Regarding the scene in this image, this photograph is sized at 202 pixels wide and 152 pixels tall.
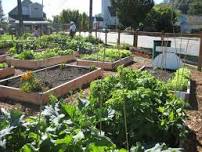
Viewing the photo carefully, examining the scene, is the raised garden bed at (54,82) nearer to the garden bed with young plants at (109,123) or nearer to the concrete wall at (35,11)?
the garden bed with young plants at (109,123)

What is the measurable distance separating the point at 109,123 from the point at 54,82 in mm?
4098

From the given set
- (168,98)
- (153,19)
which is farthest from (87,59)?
(153,19)

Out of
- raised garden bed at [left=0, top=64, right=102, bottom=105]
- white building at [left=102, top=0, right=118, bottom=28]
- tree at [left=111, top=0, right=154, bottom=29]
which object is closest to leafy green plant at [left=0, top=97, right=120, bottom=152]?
white building at [left=102, top=0, right=118, bottom=28]

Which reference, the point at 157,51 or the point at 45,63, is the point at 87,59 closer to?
the point at 45,63

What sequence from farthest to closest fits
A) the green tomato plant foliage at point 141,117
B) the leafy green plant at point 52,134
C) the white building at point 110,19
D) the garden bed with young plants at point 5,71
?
1. the white building at point 110,19
2. the garden bed with young plants at point 5,71
3. the green tomato plant foliage at point 141,117
4. the leafy green plant at point 52,134

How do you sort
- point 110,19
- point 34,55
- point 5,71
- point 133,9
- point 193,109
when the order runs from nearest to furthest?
point 193,109 < point 5,71 < point 34,55 < point 133,9 < point 110,19

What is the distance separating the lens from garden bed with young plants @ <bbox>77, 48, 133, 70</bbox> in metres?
10.4

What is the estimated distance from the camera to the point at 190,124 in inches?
209

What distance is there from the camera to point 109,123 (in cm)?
373

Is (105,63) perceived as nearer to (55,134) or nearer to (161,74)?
(161,74)

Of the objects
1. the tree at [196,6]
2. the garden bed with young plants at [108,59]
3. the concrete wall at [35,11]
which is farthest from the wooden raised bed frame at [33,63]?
the concrete wall at [35,11]

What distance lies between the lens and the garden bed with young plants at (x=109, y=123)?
8.88ft

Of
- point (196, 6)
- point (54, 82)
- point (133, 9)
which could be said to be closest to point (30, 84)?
point (54, 82)

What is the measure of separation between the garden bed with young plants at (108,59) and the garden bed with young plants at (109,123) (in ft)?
17.7
